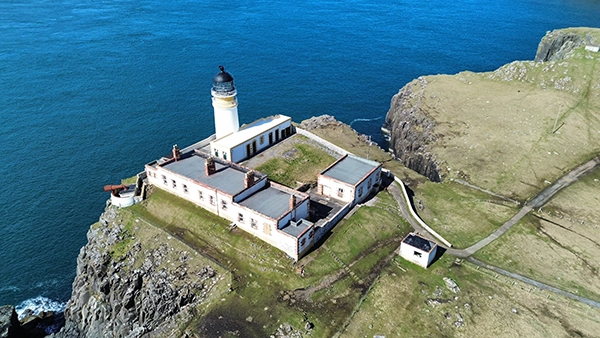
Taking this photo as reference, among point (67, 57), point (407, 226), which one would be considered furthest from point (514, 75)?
point (67, 57)

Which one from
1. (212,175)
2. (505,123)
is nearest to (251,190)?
(212,175)

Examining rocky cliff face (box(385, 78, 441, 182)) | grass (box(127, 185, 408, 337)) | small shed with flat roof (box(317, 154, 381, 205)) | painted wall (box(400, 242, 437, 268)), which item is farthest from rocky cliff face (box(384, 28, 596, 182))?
painted wall (box(400, 242, 437, 268))

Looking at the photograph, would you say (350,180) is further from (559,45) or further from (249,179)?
(559,45)

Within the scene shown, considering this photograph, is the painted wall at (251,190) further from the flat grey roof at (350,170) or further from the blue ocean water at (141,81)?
the blue ocean water at (141,81)

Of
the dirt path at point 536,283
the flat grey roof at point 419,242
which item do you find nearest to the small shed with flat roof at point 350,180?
the flat grey roof at point 419,242

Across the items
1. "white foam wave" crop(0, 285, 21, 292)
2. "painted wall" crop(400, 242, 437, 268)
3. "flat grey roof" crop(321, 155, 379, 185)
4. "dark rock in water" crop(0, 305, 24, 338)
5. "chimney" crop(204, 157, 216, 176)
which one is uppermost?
"chimney" crop(204, 157, 216, 176)

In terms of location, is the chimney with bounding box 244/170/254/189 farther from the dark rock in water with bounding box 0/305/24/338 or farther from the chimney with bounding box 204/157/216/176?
the dark rock in water with bounding box 0/305/24/338
